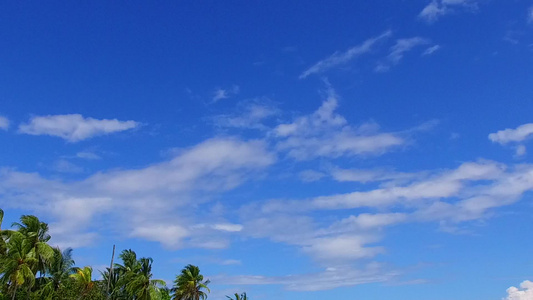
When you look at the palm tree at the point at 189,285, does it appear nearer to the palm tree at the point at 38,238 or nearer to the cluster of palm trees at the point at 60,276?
the cluster of palm trees at the point at 60,276

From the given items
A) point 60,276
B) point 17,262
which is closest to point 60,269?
point 60,276

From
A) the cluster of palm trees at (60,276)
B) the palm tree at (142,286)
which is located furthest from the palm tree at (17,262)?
the palm tree at (142,286)

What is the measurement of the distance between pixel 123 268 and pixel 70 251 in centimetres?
904

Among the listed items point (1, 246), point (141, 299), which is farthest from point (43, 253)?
point (141, 299)

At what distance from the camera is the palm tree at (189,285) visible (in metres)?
71.4

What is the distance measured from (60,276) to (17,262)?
42.5 feet

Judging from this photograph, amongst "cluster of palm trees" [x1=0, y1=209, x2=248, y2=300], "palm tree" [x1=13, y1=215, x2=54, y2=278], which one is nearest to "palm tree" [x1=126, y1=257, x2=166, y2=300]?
"cluster of palm trees" [x1=0, y1=209, x2=248, y2=300]

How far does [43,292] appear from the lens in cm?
5188

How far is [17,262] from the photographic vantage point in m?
45.6

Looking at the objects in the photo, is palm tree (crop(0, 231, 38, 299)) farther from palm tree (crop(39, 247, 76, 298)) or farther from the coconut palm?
the coconut palm

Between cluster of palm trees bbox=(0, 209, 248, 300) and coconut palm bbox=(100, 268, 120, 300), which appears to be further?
coconut palm bbox=(100, 268, 120, 300)

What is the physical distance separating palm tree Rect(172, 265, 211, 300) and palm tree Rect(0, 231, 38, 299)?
26961mm

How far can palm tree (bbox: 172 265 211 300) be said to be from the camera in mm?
71438

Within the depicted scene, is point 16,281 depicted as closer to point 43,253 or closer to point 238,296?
point 43,253
